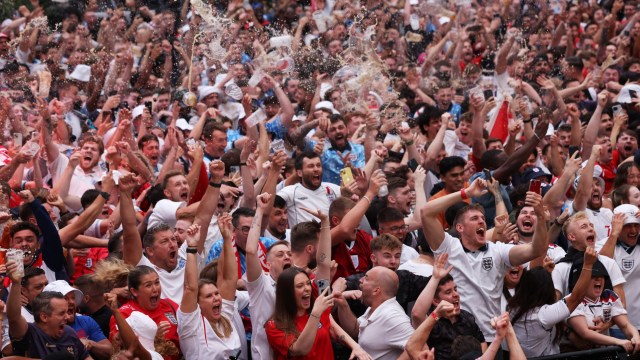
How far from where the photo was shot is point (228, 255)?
26.0ft

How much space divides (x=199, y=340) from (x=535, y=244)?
7.87 feet

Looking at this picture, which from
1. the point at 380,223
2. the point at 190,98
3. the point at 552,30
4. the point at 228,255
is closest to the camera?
the point at 228,255

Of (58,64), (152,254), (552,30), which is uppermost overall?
(152,254)

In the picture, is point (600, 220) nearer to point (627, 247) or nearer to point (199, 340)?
point (627, 247)

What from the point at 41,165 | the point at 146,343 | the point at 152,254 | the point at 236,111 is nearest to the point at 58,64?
the point at 236,111

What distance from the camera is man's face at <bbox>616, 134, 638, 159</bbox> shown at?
1297cm

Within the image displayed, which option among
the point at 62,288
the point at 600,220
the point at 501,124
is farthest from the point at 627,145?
the point at 62,288

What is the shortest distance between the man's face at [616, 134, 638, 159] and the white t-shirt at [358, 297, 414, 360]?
5.89m

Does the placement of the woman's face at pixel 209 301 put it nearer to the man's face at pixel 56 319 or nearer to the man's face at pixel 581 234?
the man's face at pixel 56 319

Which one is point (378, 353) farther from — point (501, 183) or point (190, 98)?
point (190, 98)

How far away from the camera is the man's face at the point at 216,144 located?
11.4 m

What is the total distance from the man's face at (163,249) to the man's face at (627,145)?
630cm

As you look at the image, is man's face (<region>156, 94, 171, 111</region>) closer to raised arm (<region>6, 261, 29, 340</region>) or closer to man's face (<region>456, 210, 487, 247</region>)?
man's face (<region>456, 210, 487, 247</region>)

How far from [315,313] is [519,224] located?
2.68m
